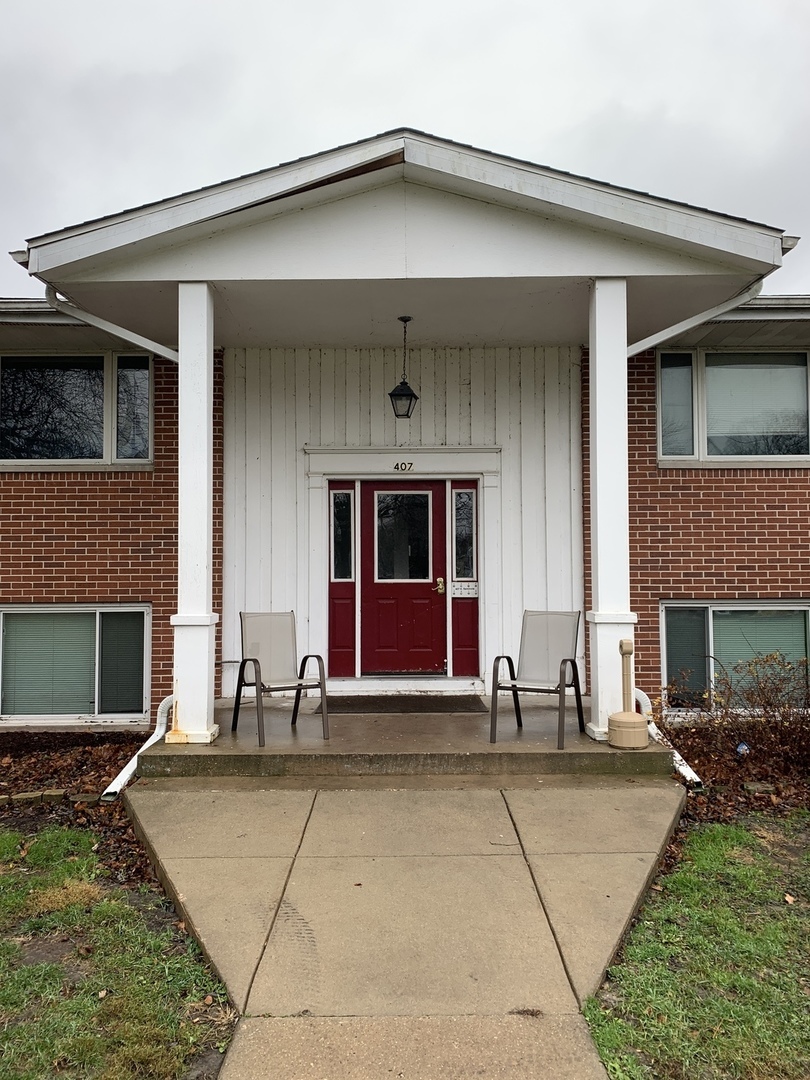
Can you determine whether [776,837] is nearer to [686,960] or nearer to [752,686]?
[686,960]

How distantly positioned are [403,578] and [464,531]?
0.77 metres

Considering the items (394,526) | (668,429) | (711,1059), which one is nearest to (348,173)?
(394,526)

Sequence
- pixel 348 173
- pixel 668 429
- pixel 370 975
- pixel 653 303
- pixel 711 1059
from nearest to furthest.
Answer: pixel 711 1059 < pixel 370 975 < pixel 348 173 < pixel 653 303 < pixel 668 429

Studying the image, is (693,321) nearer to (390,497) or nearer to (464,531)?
Answer: (464,531)

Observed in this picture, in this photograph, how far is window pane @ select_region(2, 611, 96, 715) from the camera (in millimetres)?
7160

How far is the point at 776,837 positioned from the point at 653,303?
408cm

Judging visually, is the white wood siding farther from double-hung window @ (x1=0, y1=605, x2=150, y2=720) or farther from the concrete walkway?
the concrete walkway

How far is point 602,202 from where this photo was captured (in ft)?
17.1

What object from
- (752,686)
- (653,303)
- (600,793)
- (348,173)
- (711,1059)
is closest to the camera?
(711,1059)

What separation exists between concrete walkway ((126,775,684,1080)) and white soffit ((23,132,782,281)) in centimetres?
376

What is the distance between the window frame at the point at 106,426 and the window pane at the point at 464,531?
3.03m

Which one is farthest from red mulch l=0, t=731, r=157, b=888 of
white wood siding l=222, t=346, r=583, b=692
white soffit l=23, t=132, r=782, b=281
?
white soffit l=23, t=132, r=782, b=281

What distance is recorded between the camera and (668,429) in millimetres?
7305

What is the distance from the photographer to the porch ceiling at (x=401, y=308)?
5609 mm
